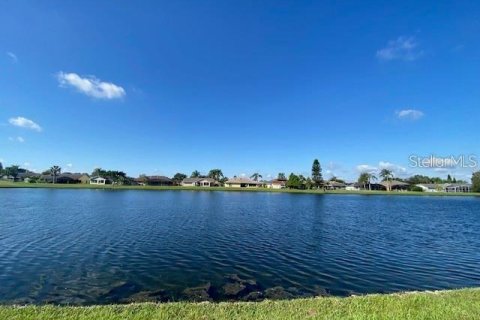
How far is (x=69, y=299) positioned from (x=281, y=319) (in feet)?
29.3

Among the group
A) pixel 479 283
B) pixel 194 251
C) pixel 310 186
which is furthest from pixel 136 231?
pixel 310 186

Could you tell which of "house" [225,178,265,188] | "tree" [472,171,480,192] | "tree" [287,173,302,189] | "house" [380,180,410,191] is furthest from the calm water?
"house" [380,180,410,191]

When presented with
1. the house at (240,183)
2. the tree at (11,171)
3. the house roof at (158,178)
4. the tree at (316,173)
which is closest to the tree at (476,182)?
the tree at (316,173)

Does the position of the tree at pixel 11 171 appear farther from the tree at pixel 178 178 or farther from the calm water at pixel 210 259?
the calm water at pixel 210 259

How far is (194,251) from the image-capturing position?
2086cm

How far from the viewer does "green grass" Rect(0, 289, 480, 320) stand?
27.2 ft

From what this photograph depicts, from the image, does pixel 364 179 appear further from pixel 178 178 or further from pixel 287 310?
pixel 287 310

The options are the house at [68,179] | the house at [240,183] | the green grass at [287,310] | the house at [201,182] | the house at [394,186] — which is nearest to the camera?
the green grass at [287,310]

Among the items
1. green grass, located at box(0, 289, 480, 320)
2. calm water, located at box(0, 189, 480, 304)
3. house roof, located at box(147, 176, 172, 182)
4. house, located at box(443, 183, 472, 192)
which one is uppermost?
house roof, located at box(147, 176, 172, 182)

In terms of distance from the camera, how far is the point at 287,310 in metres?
8.98

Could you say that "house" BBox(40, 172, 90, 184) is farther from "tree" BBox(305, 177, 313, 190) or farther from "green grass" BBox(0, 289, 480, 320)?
"green grass" BBox(0, 289, 480, 320)

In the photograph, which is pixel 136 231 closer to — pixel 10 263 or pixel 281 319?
pixel 10 263

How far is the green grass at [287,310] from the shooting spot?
8305 mm

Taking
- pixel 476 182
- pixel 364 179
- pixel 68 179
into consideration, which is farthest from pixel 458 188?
pixel 68 179
